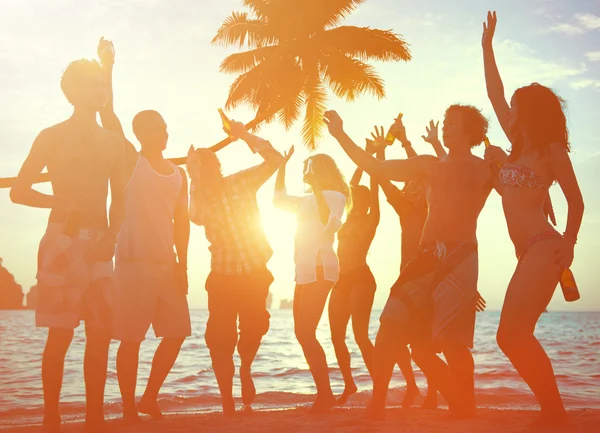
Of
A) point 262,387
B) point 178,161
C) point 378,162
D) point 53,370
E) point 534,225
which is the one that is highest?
point 178,161

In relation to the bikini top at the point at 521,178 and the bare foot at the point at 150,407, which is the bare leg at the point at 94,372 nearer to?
the bare foot at the point at 150,407

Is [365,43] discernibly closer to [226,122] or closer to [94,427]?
[226,122]

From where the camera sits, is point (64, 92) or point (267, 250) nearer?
point (64, 92)

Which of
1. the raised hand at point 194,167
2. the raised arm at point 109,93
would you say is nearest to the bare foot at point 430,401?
the raised hand at point 194,167

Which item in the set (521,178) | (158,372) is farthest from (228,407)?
(521,178)

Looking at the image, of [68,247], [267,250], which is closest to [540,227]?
[267,250]

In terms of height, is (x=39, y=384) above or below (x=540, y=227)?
below

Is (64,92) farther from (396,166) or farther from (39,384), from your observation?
(39,384)

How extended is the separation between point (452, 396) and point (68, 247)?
10.0ft

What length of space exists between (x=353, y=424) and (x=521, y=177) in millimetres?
2169

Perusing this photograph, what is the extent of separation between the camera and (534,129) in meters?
4.83

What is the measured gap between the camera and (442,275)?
4.98 meters

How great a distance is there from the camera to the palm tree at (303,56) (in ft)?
80.4

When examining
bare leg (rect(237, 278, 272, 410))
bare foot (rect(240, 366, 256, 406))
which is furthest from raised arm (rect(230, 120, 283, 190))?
bare foot (rect(240, 366, 256, 406))
